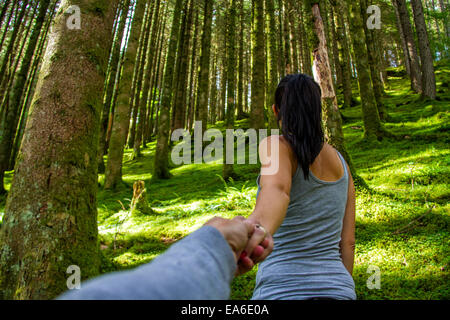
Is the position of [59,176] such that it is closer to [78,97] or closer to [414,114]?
[78,97]

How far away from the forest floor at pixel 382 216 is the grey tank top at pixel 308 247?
179 cm

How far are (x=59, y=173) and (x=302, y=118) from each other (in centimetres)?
200

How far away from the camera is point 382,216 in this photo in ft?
13.8

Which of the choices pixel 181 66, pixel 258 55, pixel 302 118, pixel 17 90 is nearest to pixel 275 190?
pixel 302 118

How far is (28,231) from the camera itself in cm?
203

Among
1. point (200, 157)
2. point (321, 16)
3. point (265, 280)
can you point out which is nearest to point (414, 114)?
point (321, 16)

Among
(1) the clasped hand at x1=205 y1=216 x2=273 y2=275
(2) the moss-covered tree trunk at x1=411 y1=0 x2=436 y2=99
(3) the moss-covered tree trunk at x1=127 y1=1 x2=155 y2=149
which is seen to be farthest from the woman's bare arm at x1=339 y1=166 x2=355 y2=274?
(3) the moss-covered tree trunk at x1=127 y1=1 x2=155 y2=149

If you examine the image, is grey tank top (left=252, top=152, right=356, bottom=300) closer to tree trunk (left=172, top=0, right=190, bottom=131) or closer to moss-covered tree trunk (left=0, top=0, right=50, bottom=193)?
moss-covered tree trunk (left=0, top=0, right=50, bottom=193)

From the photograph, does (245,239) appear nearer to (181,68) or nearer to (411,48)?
(181,68)

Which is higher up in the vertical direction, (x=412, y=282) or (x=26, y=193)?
(x=26, y=193)

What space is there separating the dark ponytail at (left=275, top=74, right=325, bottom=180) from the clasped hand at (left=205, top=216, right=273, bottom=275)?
0.53 meters

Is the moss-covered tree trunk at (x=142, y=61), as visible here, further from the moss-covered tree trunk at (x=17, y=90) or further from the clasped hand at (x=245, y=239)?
the clasped hand at (x=245, y=239)
